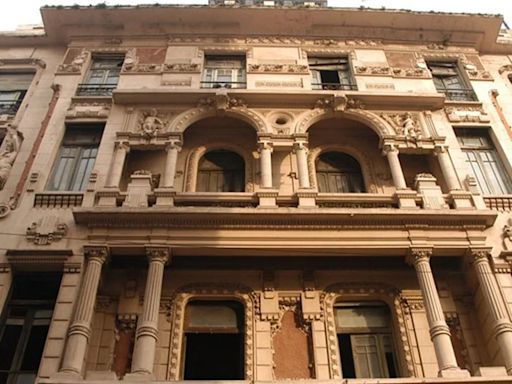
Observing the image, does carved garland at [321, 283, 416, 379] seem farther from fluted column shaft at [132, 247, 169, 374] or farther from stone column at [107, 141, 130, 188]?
stone column at [107, 141, 130, 188]

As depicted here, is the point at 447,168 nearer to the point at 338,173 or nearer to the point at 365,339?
the point at 338,173

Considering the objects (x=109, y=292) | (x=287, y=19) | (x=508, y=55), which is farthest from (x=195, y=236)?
(x=508, y=55)

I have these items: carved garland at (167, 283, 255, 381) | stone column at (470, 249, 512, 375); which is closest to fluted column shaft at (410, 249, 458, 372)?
stone column at (470, 249, 512, 375)

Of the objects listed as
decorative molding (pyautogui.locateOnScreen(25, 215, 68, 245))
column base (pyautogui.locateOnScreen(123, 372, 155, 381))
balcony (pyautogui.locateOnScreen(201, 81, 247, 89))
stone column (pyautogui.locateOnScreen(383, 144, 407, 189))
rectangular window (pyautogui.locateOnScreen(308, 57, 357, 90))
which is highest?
rectangular window (pyautogui.locateOnScreen(308, 57, 357, 90))

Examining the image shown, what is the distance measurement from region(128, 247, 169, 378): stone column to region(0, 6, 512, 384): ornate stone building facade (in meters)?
0.03

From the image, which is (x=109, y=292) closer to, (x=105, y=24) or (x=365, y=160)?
(x=365, y=160)

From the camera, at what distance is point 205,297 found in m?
12.9

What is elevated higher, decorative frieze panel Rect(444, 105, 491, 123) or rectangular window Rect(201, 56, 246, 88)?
rectangular window Rect(201, 56, 246, 88)

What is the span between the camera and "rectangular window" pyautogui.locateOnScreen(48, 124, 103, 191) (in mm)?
14648

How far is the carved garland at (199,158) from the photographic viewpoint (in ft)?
48.4

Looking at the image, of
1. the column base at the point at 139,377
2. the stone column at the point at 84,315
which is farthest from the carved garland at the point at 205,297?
the stone column at the point at 84,315

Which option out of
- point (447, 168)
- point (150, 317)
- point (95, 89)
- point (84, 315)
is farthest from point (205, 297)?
point (95, 89)

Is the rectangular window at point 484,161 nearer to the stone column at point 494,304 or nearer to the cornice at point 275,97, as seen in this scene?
the cornice at point 275,97

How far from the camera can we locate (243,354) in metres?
12.0
